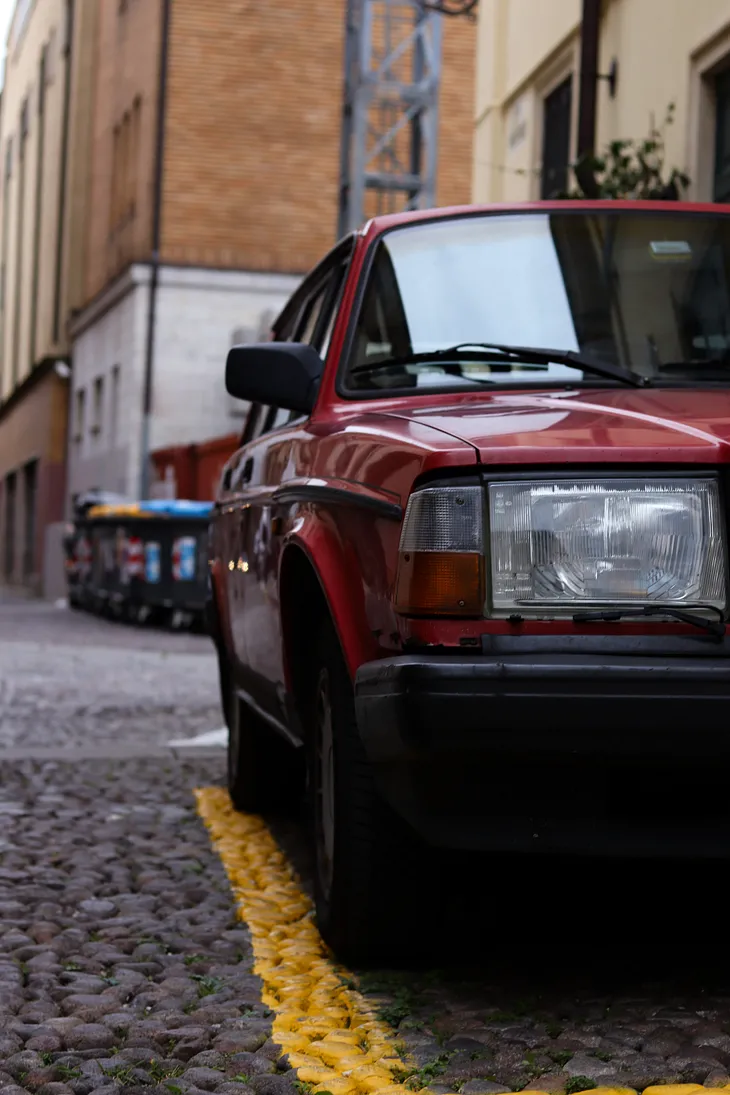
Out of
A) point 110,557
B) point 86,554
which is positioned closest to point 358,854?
point 110,557

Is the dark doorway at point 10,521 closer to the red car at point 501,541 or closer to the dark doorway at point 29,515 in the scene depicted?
the dark doorway at point 29,515

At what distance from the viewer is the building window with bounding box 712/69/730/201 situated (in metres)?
11.6

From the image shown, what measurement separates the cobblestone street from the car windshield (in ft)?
4.08

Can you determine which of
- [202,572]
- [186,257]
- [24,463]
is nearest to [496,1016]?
[202,572]

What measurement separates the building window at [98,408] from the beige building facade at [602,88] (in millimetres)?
18896

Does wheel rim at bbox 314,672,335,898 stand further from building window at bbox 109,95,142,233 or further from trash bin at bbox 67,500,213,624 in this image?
building window at bbox 109,95,142,233

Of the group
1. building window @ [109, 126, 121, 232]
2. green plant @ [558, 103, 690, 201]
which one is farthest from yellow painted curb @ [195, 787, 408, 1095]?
building window @ [109, 126, 121, 232]

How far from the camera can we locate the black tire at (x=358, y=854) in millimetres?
3787

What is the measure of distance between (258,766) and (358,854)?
8.42ft

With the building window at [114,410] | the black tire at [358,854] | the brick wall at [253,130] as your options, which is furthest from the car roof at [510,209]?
the building window at [114,410]

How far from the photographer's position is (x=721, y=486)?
3365 mm

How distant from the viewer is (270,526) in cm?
481

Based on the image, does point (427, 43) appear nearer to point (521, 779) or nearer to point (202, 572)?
point (202, 572)

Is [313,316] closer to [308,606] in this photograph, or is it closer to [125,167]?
[308,606]
